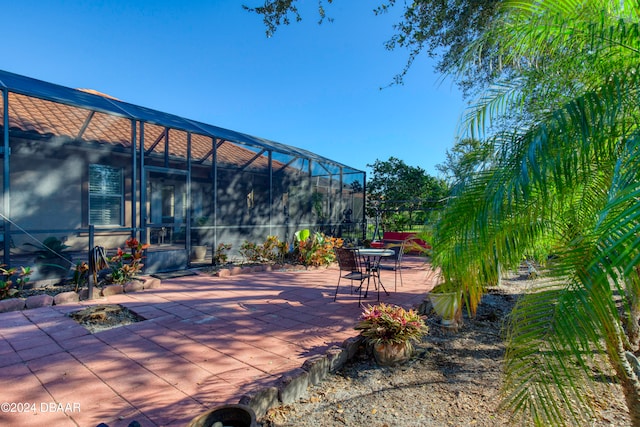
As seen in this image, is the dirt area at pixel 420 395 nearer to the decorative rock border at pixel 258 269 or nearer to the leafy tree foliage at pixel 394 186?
the decorative rock border at pixel 258 269

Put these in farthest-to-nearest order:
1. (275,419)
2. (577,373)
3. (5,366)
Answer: (5,366) → (275,419) → (577,373)

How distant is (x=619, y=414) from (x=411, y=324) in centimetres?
158

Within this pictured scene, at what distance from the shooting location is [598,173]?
193 cm

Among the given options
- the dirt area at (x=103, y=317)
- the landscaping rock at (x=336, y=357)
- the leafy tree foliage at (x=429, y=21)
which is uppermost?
the leafy tree foliage at (x=429, y=21)

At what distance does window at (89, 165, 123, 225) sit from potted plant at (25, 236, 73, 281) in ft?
9.03

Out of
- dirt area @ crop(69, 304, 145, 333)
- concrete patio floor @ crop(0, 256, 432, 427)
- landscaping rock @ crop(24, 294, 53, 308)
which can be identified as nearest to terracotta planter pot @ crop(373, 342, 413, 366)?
concrete patio floor @ crop(0, 256, 432, 427)

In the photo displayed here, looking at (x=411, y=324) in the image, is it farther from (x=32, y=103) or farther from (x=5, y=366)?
(x=32, y=103)

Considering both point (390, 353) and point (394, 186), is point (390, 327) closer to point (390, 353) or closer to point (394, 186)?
point (390, 353)

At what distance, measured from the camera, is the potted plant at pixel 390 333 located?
2.99 metres

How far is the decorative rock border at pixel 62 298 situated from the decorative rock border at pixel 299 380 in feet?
12.6

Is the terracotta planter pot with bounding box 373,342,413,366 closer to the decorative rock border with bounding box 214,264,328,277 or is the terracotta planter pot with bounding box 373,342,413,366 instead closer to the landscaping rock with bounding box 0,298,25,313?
the decorative rock border with bounding box 214,264,328,277

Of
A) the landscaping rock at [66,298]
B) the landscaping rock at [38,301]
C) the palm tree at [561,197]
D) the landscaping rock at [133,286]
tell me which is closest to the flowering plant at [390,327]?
the palm tree at [561,197]

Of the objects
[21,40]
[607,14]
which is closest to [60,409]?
[607,14]

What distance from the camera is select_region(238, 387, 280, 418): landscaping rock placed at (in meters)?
2.12
